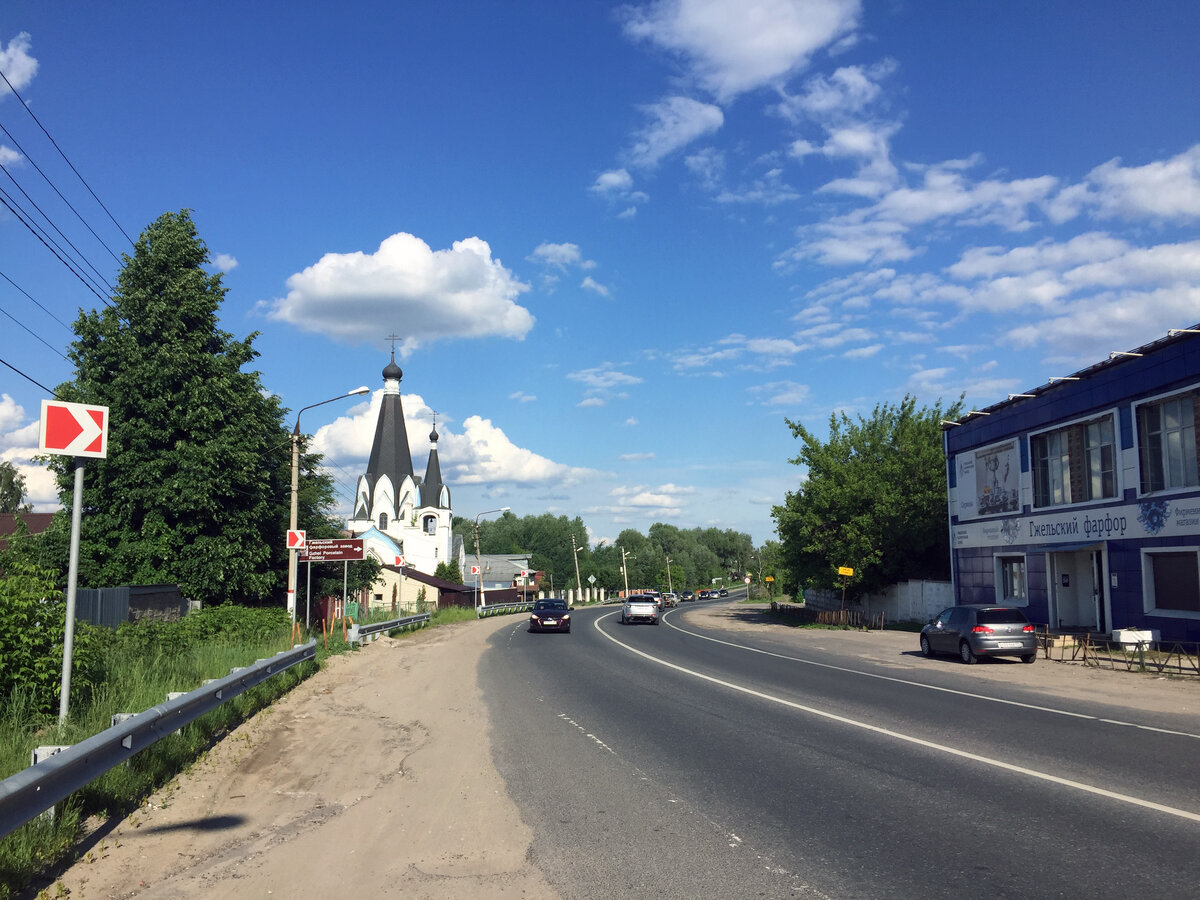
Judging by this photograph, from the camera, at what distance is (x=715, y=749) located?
390 inches

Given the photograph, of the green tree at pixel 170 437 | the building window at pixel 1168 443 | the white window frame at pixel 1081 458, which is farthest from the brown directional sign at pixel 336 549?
the building window at pixel 1168 443

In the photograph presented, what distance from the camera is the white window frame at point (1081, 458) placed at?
25578 mm

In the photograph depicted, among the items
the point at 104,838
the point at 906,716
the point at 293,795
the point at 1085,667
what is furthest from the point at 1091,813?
the point at 1085,667

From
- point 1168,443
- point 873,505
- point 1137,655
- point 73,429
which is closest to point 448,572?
point 873,505

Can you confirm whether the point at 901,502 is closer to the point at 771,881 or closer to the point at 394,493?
the point at 771,881

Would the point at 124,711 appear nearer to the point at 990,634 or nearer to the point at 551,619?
the point at 990,634

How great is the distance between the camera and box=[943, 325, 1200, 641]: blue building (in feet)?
76.1

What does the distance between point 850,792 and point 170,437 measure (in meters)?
28.3

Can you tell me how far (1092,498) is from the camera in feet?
89.6

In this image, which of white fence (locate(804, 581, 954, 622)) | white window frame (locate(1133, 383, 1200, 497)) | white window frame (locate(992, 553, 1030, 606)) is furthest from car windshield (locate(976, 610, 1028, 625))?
white fence (locate(804, 581, 954, 622))

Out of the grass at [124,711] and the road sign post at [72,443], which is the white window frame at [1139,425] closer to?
the grass at [124,711]

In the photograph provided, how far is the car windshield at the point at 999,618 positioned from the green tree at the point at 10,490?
2981 inches

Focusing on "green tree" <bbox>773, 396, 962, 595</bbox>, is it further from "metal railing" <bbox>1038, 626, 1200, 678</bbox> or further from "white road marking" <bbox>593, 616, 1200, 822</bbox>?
"white road marking" <bbox>593, 616, 1200, 822</bbox>

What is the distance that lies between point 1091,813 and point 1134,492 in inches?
842
